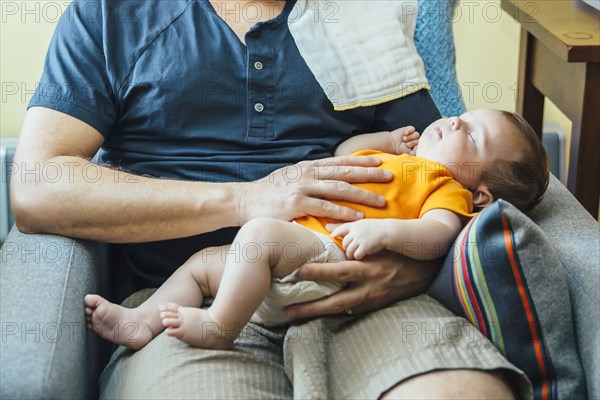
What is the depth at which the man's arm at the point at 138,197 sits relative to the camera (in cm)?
140

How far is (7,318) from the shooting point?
117cm

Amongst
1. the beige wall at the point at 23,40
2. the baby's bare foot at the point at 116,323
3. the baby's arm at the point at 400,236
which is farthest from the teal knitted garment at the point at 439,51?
the beige wall at the point at 23,40

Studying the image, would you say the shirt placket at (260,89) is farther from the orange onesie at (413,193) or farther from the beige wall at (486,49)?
the beige wall at (486,49)

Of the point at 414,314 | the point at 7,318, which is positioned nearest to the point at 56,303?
the point at 7,318

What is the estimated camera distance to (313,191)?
143 cm

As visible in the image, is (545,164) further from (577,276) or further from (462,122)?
(577,276)

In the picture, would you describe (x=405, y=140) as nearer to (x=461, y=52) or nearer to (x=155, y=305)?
(x=155, y=305)

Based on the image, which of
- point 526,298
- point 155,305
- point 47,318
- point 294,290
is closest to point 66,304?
point 47,318

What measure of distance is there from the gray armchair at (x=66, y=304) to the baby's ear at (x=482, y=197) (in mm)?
85

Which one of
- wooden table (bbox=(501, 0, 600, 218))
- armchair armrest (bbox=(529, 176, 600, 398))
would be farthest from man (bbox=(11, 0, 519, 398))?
wooden table (bbox=(501, 0, 600, 218))

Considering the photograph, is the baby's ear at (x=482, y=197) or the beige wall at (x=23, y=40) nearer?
the baby's ear at (x=482, y=197)

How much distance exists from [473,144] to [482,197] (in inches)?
4.0

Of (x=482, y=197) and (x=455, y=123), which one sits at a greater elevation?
(x=455, y=123)

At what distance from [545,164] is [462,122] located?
0.16 meters
